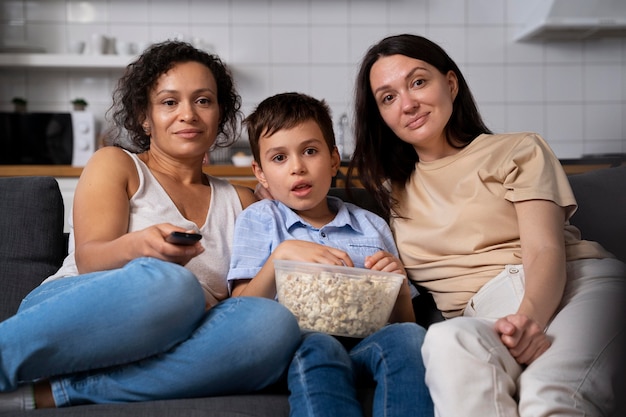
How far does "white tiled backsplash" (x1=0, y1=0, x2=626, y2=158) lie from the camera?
11.9ft

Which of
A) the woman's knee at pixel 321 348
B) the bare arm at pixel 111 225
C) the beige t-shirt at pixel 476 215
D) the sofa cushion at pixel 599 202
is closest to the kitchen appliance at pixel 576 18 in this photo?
the sofa cushion at pixel 599 202

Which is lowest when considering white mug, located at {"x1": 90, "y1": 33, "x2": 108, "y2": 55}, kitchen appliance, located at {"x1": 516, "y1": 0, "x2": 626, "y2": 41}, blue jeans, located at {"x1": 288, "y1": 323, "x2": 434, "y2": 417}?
blue jeans, located at {"x1": 288, "y1": 323, "x2": 434, "y2": 417}

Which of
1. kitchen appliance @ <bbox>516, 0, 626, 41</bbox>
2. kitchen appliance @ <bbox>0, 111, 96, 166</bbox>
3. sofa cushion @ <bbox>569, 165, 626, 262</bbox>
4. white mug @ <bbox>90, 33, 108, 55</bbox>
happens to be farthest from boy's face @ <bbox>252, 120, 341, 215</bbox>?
kitchen appliance @ <bbox>516, 0, 626, 41</bbox>

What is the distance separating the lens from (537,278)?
1.25 metres

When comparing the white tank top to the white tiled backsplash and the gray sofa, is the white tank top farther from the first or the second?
the white tiled backsplash

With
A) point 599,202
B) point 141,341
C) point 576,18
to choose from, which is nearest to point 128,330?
point 141,341

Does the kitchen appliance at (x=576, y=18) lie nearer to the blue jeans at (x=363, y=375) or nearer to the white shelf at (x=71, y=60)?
the white shelf at (x=71, y=60)

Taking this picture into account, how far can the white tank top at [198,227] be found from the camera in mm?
1446

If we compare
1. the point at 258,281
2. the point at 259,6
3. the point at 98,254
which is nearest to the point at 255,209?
the point at 258,281

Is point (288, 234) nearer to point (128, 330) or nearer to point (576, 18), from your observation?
point (128, 330)

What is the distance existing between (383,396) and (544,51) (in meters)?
3.06

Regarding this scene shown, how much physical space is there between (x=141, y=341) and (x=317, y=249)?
1.11ft

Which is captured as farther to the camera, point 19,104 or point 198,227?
point 19,104

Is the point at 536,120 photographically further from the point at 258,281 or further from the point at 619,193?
the point at 258,281
